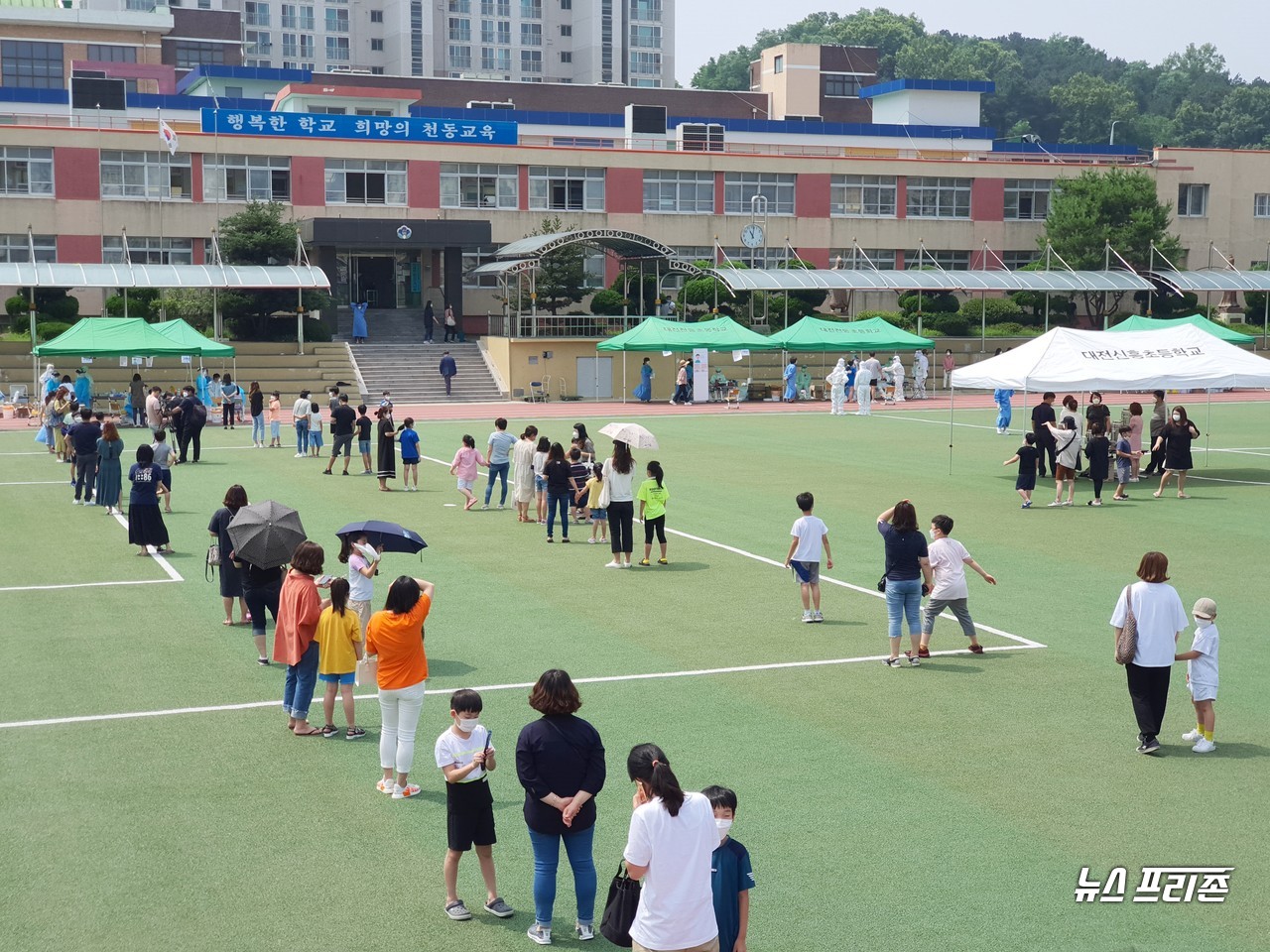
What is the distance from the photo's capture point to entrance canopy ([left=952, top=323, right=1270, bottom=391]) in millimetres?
28344

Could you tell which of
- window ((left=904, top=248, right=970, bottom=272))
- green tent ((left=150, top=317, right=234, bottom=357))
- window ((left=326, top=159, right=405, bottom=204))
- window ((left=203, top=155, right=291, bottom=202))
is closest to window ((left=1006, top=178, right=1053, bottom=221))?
window ((left=904, top=248, right=970, bottom=272))

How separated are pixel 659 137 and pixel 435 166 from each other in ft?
58.8

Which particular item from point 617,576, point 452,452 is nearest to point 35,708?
point 617,576

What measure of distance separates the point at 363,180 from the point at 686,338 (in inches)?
899

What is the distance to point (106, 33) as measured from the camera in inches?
3885

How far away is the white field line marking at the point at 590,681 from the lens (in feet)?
39.6

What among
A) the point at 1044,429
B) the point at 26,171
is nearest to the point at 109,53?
the point at 26,171

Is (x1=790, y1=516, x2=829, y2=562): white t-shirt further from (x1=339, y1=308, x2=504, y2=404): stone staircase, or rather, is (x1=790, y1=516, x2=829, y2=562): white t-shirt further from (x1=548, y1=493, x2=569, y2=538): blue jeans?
(x1=339, y1=308, x2=504, y2=404): stone staircase

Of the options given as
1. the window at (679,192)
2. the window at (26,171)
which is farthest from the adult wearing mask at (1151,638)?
the window at (679,192)

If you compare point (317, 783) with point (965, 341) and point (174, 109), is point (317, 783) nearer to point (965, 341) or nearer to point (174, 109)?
point (965, 341)

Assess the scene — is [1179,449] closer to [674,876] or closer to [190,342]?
[674,876]

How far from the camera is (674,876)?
6262 mm

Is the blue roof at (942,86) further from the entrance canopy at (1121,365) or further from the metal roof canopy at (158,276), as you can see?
the entrance canopy at (1121,365)

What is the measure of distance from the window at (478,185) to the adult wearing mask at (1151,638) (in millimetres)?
58113
